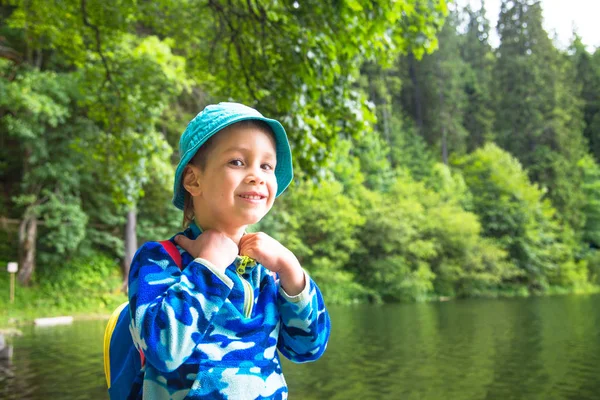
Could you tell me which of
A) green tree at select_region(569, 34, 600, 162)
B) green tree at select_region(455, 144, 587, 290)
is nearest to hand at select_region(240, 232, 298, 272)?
green tree at select_region(455, 144, 587, 290)

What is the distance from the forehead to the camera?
1467 millimetres

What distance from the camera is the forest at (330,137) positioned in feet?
18.6

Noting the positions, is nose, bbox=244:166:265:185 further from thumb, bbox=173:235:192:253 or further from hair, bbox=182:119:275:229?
thumb, bbox=173:235:192:253

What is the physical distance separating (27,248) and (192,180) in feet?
65.8

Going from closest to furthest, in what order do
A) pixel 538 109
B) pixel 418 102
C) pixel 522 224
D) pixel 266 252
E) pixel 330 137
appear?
pixel 266 252, pixel 330 137, pixel 522 224, pixel 538 109, pixel 418 102

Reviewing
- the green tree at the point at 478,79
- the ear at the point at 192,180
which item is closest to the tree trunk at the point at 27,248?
the ear at the point at 192,180

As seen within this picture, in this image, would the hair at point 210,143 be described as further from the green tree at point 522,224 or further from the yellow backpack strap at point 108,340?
the green tree at point 522,224

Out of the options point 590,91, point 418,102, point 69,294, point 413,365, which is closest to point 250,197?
point 413,365

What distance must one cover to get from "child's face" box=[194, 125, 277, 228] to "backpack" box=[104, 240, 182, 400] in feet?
0.49

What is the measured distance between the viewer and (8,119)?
17.3m

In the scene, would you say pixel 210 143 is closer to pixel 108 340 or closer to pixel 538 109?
pixel 108 340

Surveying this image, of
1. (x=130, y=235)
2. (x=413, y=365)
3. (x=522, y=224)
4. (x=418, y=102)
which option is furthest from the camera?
(x=418, y=102)

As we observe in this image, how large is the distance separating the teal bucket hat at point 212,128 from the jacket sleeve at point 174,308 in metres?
0.29

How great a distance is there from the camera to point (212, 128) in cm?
145
